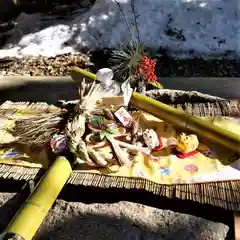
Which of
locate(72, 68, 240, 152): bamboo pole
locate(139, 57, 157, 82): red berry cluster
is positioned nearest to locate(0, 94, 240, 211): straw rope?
locate(72, 68, 240, 152): bamboo pole

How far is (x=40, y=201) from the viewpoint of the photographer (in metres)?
1.93

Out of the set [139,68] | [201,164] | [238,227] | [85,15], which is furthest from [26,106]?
[85,15]

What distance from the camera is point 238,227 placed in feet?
6.25

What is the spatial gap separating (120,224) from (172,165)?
34cm

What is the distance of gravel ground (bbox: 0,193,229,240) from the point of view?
6.36 ft

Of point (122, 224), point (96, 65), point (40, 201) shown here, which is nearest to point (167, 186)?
point (122, 224)

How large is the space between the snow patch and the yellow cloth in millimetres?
1789

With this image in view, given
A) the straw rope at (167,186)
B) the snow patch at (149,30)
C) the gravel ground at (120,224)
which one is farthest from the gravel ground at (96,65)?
the gravel ground at (120,224)

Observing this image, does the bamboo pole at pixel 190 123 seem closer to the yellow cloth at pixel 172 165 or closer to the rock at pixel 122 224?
the yellow cloth at pixel 172 165

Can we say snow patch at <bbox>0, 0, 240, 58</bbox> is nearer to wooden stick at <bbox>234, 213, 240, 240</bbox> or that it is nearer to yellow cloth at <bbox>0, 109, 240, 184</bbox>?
yellow cloth at <bbox>0, 109, 240, 184</bbox>

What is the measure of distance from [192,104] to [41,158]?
857 mm

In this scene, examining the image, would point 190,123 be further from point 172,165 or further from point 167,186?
→ point 167,186

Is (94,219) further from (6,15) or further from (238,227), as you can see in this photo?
(6,15)

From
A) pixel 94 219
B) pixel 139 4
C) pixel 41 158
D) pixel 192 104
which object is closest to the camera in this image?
pixel 94 219
